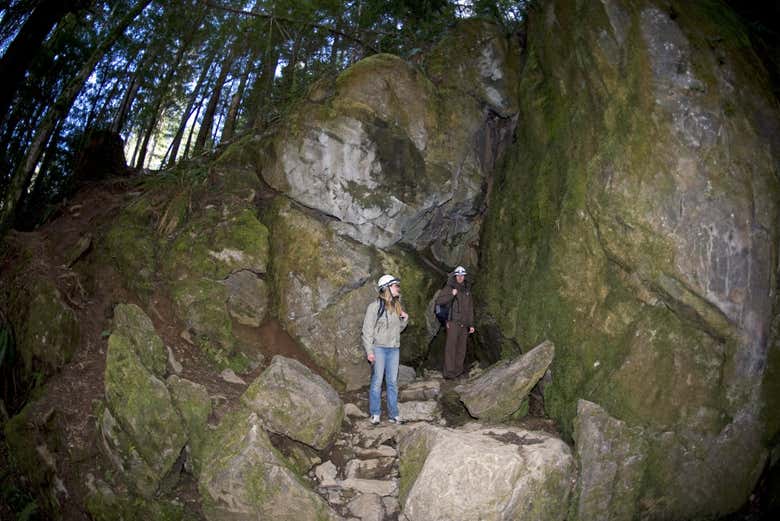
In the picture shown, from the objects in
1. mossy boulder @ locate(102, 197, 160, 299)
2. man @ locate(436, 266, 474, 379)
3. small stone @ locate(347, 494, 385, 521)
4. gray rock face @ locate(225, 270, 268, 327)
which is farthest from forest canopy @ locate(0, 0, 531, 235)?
small stone @ locate(347, 494, 385, 521)

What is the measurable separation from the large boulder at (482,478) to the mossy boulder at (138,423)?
10.6 ft

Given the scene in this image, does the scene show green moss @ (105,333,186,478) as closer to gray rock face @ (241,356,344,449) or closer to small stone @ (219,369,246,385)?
gray rock face @ (241,356,344,449)

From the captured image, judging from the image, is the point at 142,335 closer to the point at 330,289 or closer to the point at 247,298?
the point at 247,298

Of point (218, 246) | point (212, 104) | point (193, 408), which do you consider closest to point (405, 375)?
point (193, 408)

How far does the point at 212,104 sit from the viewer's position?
14008 millimetres

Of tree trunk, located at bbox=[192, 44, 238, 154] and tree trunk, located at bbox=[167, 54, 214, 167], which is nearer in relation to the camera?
tree trunk, located at bbox=[167, 54, 214, 167]

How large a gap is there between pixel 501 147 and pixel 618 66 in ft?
10.3

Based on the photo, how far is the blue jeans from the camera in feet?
25.0

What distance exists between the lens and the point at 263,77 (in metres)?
13.1

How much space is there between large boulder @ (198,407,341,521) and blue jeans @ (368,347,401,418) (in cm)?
185

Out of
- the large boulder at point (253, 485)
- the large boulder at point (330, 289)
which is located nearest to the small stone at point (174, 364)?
the large boulder at point (253, 485)

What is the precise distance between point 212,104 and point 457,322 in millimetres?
9934

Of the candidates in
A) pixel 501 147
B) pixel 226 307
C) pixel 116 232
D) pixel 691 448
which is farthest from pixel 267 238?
pixel 691 448

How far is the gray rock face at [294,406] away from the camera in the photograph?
6855 millimetres
